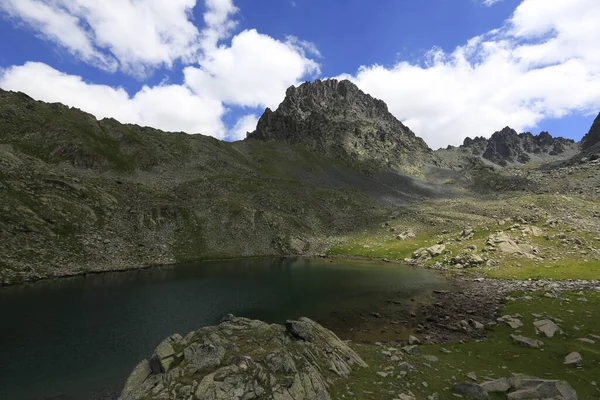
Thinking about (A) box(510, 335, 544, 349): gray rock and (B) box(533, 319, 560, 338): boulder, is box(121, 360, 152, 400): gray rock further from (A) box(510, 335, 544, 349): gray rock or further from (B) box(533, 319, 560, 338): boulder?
(B) box(533, 319, 560, 338): boulder

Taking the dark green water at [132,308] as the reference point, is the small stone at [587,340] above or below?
above

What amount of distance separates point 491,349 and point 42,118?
185m

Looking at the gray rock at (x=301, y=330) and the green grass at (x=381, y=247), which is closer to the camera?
the gray rock at (x=301, y=330)

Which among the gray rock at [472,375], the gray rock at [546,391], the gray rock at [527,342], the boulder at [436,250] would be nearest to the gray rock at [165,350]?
the gray rock at [472,375]

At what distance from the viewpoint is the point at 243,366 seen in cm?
2027

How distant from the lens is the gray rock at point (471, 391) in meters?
20.3

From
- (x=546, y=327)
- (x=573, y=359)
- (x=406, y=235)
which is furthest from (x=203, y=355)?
(x=406, y=235)

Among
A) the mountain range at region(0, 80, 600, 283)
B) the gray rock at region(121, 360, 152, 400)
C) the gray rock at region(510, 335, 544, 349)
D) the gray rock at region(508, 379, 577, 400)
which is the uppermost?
the mountain range at region(0, 80, 600, 283)

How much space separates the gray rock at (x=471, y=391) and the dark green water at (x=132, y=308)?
21956 mm

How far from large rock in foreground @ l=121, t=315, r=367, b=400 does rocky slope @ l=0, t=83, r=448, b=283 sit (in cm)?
6353

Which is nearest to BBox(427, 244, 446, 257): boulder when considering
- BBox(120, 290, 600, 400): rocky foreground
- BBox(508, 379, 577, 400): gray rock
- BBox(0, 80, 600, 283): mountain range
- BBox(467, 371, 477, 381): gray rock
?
BBox(0, 80, 600, 283): mountain range

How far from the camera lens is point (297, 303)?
5431 centimetres

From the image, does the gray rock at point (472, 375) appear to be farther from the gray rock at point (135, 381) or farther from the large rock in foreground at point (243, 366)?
the gray rock at point (135, 381)

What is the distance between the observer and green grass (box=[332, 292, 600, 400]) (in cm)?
2142
